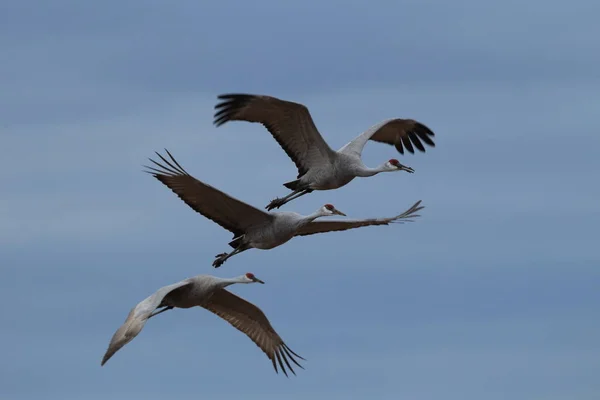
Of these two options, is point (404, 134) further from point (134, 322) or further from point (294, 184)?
point (134, 322)

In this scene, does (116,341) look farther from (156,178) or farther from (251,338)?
(251,338)

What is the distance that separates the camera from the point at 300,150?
31.6 metres

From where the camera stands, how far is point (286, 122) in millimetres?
31062

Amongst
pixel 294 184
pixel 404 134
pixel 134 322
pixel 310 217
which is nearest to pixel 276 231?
pixel 310 217

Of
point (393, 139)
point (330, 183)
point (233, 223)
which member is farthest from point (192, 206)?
point (393, 139)

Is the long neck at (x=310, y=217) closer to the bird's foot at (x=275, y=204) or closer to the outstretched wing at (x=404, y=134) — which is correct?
the bird's foot at (x=275, y=204)

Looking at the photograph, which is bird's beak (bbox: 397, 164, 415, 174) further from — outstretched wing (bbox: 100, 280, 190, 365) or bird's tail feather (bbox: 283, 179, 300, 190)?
outstretched wing (bbox: 100, 280, 190, 365)

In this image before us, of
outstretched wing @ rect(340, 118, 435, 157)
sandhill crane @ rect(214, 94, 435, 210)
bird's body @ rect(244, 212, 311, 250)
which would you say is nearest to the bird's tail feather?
sandhill crane @ rect(214, 94, 435, 210)

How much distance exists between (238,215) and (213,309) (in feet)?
9.08

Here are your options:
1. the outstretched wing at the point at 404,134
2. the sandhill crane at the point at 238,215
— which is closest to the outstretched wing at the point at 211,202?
the sandhill crane at the point at 238,215

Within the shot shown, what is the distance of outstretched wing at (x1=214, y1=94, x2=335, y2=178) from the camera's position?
30.2 meters

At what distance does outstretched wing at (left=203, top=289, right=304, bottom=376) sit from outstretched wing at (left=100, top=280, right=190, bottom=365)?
3.34 metres

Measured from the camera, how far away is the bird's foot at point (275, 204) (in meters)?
31.7

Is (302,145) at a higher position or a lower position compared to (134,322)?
higher
